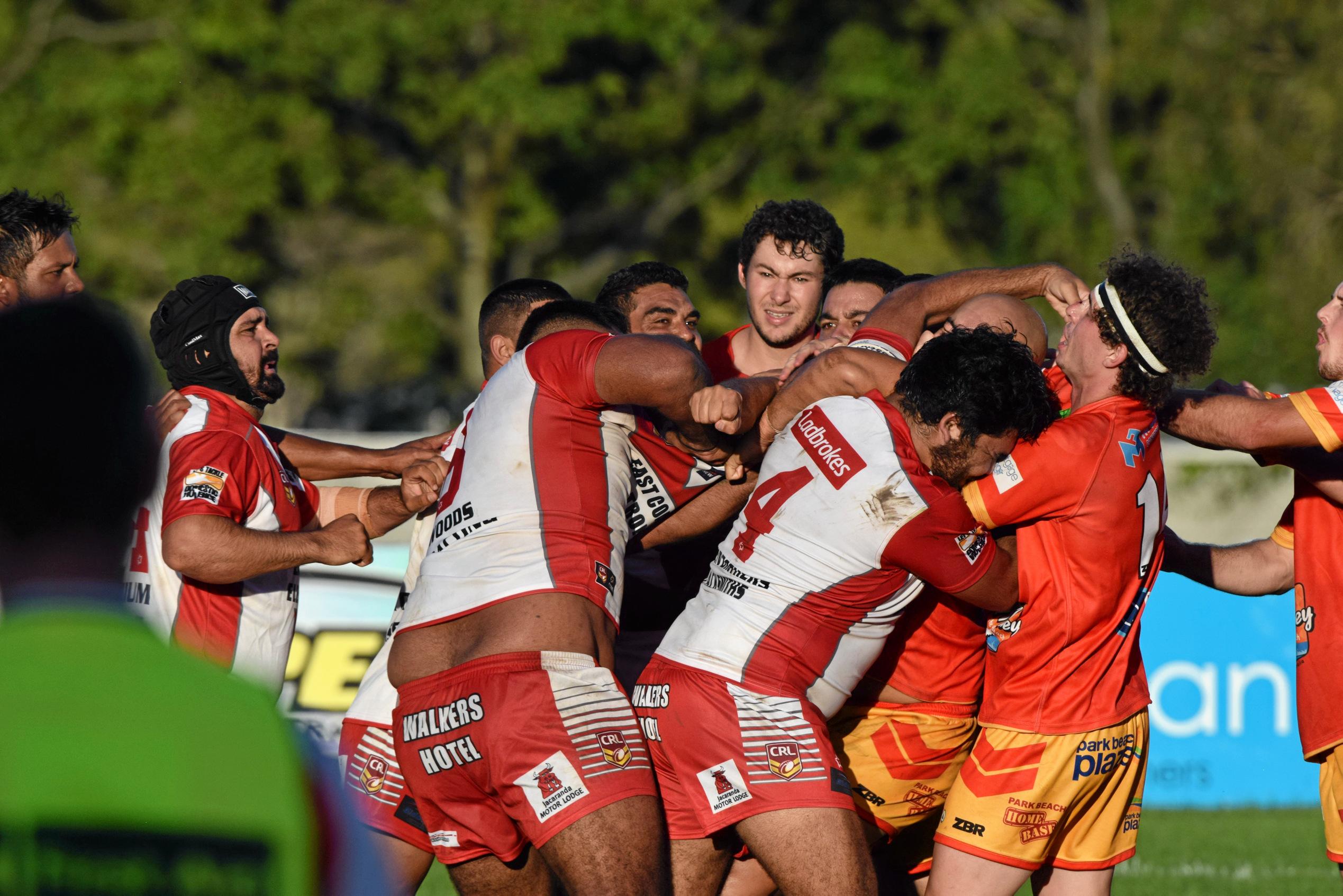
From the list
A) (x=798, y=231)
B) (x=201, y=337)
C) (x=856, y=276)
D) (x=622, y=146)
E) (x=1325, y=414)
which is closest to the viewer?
(x=1325, y=414)

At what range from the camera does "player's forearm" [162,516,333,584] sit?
15.8 ft

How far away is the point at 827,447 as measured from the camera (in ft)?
14.0

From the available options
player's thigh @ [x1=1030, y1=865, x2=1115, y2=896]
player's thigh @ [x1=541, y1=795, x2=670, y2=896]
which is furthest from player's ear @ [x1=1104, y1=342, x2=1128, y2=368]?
player's thigh @ [x1=541, y1=795, x2=670, y2=896]

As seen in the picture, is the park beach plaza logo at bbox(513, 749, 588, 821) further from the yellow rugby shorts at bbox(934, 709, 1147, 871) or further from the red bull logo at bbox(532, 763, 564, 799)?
the yellow rugby shorts at bbox(934, 709, 1147, 871)

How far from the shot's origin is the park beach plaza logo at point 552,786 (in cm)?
394

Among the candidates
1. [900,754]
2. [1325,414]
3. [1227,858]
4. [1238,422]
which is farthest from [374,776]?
[1227,858]

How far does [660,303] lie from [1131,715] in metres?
2.45

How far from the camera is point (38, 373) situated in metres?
1.88

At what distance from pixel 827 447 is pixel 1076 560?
34.4 inches

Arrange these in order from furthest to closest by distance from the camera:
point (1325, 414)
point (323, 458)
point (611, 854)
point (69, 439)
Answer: point (323, 458), point (1325, 414), point (611, 854), point (69, 439)

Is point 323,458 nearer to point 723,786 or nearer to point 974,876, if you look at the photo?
point 723,786

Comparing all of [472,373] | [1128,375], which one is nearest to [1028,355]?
[1128,375]

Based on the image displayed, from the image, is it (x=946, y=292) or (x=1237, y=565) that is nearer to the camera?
(x=946, y=292)

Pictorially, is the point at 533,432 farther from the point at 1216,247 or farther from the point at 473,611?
the point at 1216,247
